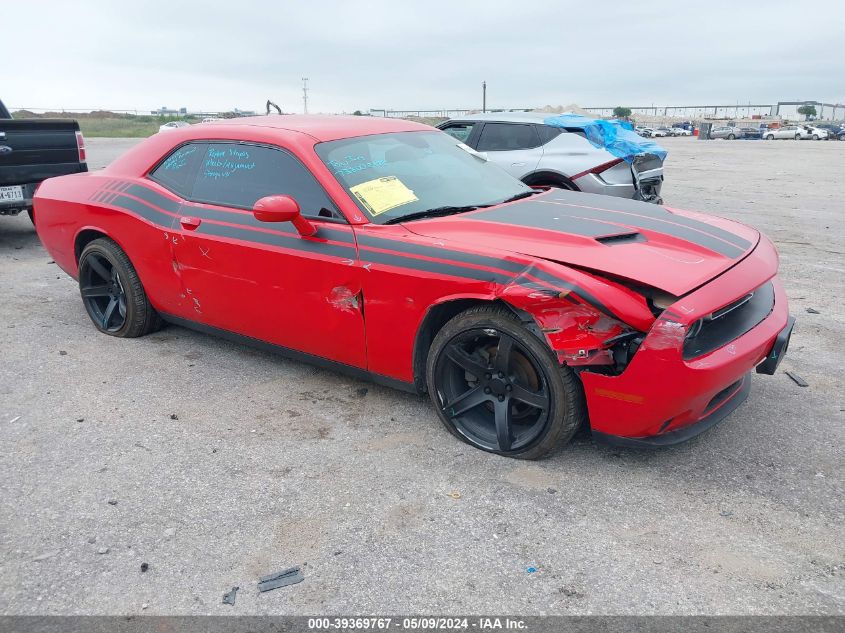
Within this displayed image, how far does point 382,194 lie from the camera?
3.59m

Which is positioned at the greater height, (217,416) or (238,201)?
(238,201)

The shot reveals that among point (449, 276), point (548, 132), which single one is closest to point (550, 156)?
point (548, 132)

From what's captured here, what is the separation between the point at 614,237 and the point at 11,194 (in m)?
6.76

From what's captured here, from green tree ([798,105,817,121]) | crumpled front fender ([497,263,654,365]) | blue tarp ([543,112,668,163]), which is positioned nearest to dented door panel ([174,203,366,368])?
crumpled front fender ([497,263,654,365])

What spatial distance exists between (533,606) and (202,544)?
1.28 meters

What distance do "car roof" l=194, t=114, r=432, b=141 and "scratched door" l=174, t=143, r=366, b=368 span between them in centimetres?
22

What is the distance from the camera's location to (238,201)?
156 inches

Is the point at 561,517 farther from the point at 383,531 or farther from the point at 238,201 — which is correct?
the point at 238,201

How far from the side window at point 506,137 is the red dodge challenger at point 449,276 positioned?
4363mm

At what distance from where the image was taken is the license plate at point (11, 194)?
23.7 feet

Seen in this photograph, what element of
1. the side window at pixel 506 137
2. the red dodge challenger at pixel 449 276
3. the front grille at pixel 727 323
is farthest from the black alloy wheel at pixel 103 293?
the side window at pixel 506 137

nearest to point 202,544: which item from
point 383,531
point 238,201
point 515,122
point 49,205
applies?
point 383,531

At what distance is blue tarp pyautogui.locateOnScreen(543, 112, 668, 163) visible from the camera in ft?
26.8

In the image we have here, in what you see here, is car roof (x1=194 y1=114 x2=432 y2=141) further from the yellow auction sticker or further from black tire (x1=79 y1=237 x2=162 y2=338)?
black tire (x1=79 y1=237 x2=162 y2=338)
